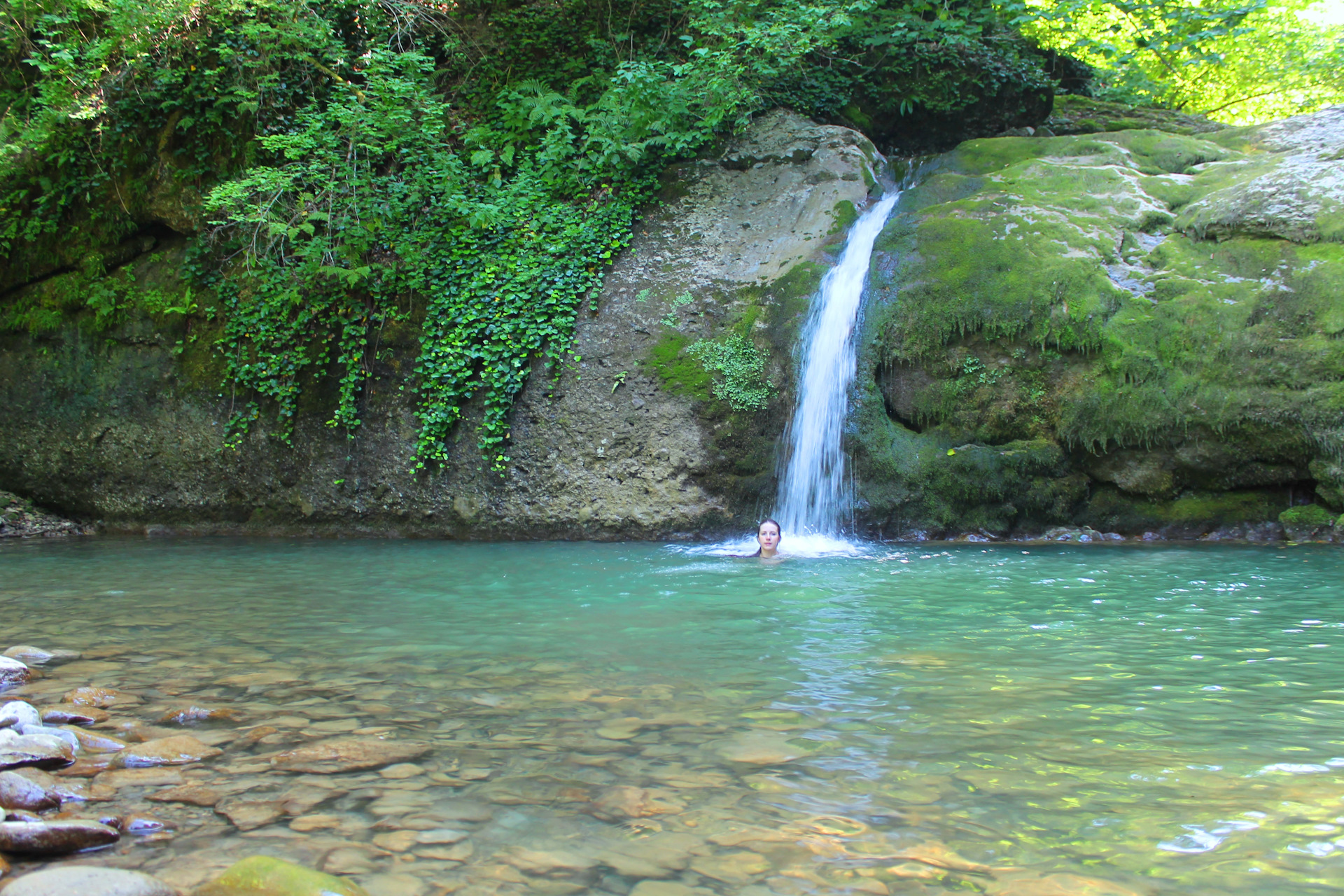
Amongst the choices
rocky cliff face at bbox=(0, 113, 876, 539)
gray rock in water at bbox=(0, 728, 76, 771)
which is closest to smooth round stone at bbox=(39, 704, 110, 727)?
gray rock in water at bbox=(0, 728, 76, 771)

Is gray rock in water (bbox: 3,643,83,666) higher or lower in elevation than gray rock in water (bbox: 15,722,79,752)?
lower

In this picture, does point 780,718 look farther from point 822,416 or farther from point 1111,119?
point 1111,119

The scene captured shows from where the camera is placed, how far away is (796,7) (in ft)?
34.8

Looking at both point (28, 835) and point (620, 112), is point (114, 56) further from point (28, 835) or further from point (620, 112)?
point (28, 835)

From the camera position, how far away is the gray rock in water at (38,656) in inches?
171

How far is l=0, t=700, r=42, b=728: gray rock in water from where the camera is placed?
10.4ft

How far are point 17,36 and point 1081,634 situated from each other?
1487cm

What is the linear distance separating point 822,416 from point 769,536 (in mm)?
1930

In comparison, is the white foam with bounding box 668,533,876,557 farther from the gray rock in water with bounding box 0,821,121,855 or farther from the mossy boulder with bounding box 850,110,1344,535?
the gray rock in water with bounding box 0,821,121,855

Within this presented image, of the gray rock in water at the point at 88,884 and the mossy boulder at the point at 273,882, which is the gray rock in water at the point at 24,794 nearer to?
the gray rock in water at the point at 88,884

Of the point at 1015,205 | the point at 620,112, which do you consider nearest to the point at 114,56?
the point at 620,112

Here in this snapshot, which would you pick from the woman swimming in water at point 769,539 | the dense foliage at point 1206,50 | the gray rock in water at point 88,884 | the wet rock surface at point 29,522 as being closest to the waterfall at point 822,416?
the woman swimming in water at point 769,539

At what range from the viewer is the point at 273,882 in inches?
83.6

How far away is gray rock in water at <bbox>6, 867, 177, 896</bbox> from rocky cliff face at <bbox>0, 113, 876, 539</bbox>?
287 inches
